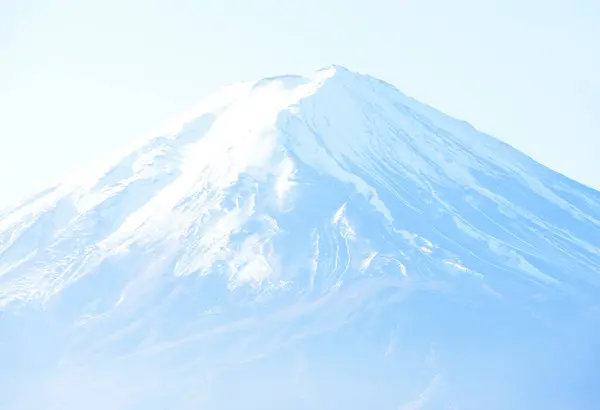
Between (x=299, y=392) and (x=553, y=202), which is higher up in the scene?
(x=553, y=202)

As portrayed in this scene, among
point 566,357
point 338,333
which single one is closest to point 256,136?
point 338,333

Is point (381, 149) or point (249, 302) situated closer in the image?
point (249, 302)

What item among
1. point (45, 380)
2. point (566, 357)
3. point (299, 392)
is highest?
point (566, 357)

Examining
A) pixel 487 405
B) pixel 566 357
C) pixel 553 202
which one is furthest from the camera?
pixel 553 202

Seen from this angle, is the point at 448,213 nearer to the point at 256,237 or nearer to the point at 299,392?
the point at 256,237

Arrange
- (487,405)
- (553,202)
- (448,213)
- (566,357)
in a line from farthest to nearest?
(553,202) → (448,213) → (566,357) → (487,405)

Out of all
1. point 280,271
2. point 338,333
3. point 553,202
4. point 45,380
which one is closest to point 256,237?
point 280,271
